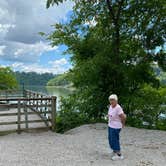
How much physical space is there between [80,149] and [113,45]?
6232 millimetres

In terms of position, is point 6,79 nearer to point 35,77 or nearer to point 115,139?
point 115,139

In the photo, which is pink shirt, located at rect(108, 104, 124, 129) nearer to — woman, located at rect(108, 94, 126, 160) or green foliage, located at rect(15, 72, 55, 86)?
woman, located at rect(108, 94, 126, 160)

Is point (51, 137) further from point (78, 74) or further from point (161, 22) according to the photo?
point (161, 22)

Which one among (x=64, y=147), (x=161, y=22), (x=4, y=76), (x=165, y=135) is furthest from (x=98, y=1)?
(x=4, y=76)

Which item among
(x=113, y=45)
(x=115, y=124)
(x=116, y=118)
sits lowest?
(x=115, y=124)

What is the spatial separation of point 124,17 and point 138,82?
2.85 meters

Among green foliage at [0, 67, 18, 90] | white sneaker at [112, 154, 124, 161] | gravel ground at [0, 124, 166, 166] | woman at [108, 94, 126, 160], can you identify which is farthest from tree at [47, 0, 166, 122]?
green foliage at [0, 67, 18, 90]

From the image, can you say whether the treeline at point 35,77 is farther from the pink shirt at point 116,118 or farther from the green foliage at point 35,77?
the pink shirt at point 116,118

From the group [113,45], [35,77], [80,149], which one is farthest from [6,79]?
[35,77]

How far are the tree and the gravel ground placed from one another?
9.84 ft

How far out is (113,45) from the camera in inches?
490

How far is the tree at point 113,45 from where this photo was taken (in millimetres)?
12219

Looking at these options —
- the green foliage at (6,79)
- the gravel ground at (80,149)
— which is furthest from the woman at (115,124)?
the green foliage at (6,79)

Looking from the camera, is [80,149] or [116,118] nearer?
[116,118]
